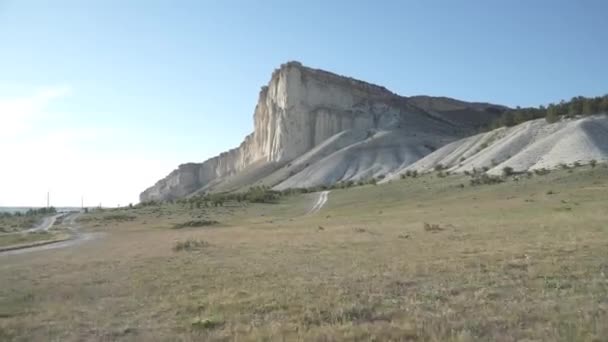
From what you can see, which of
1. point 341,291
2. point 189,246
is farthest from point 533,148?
point 341,291

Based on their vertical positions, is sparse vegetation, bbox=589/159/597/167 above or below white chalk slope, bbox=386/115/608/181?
below

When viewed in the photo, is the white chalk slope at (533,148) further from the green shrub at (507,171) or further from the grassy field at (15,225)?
the grassy field at (15,225)

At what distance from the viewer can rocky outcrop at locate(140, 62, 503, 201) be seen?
15512cm

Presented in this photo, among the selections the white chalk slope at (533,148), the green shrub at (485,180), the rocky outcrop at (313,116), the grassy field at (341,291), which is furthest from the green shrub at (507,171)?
the rocky outcrop at (313,116)

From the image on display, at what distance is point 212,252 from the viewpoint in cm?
2700

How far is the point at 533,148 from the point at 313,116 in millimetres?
89440

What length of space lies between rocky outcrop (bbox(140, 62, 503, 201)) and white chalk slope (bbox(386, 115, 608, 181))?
152ft

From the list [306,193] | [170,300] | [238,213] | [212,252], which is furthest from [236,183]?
[170,300]

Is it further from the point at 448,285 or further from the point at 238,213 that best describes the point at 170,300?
the point at 238,213

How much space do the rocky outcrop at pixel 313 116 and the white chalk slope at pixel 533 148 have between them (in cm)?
4618

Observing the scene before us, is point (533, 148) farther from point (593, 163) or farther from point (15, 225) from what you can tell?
point (15, 225)

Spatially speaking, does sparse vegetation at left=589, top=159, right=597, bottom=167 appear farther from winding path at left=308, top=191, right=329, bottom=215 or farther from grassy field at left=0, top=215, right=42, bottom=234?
grassy field at left=0, top=215, right=42, bottom=234

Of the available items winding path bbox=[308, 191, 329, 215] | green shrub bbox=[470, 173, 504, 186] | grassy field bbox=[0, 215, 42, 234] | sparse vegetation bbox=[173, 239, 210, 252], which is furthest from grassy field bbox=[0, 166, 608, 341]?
grassy field bbox=[0, 215, 42, 234]

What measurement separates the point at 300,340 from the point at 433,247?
14317 millimetres
